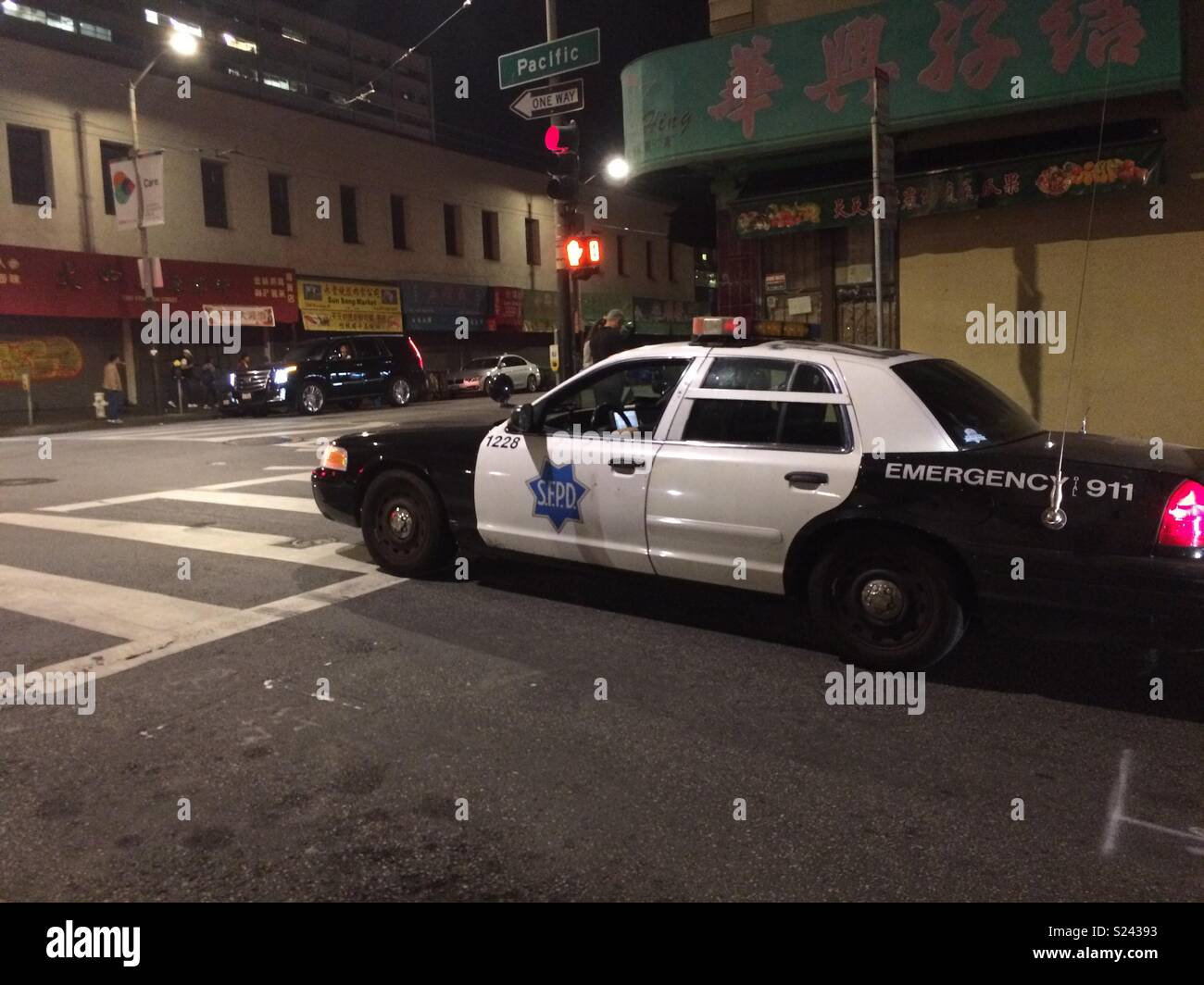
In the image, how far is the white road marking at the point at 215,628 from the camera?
5078 millimetres

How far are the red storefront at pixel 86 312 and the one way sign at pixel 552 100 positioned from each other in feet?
53.5

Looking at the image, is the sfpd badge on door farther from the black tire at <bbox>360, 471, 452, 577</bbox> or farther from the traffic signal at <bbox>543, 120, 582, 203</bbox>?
the traffic signal at <bbox>543, 120, 582, 203</bbox>

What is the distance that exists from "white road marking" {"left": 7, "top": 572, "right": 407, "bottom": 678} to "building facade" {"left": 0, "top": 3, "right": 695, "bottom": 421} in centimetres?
981

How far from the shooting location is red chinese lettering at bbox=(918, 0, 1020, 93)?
10094 millimetres

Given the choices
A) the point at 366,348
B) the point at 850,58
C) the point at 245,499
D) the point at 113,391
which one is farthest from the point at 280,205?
the point at 850,58

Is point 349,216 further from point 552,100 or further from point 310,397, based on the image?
point 552,100

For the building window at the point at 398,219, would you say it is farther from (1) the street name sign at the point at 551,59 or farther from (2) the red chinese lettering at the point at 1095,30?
(2) the red chinese lettering at the point at 1095,30

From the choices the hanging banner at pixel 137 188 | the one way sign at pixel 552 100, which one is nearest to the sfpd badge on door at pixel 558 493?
the one way sign at pixel 552 100

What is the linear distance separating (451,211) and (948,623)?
35856 millimetres

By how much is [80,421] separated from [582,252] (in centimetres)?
1693

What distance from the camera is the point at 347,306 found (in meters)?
32.7
